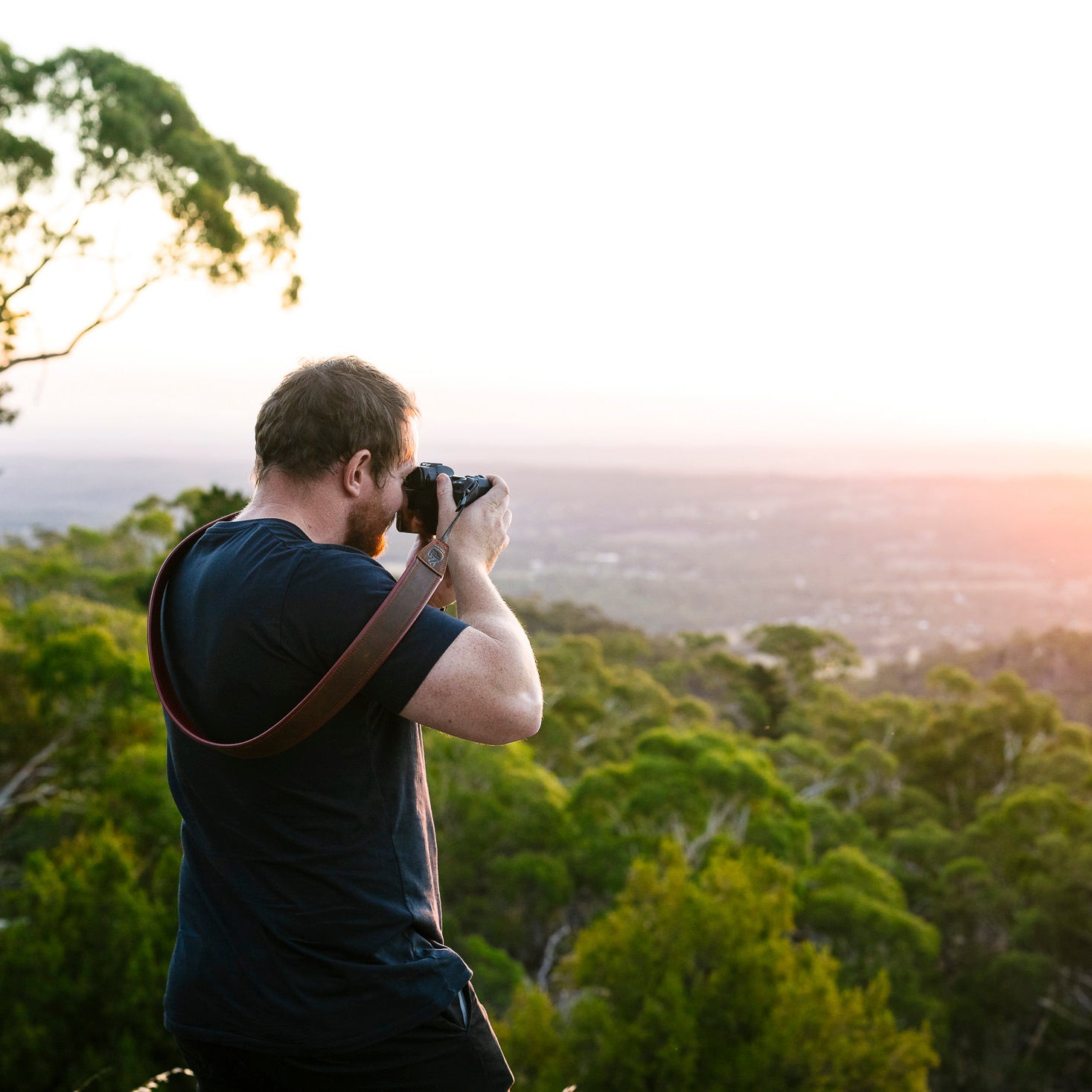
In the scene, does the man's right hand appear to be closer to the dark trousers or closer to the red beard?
the red beard

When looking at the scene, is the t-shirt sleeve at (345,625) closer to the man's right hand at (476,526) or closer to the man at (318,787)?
the man at (318,787)

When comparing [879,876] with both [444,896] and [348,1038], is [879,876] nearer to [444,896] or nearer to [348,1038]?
[444,896]

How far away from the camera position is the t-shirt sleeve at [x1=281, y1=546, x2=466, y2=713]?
120 cm

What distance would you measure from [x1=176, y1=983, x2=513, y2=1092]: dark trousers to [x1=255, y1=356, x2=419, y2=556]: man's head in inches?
28.2

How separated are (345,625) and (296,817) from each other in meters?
0.29

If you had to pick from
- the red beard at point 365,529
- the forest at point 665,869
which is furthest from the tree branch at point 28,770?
the red beard at point 365,529

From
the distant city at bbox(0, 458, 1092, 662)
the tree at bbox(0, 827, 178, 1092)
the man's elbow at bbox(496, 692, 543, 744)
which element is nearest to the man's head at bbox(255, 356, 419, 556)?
the man's elbow at bbox(496, 692, 543, 744)

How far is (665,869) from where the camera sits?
42.2ft

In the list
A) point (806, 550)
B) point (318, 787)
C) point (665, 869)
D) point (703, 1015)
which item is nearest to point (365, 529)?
point (318, 787)

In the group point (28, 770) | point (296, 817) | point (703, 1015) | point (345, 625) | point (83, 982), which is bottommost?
point (703, 1015)

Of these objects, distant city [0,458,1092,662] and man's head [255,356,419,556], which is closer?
man's head [255,356,419,556]

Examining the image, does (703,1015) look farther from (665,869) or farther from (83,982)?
(83,982)

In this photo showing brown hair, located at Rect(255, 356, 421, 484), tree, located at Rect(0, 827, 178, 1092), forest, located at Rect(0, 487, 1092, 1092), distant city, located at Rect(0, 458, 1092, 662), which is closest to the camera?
brown hair, located at Rect(255, 356, 421, 484)

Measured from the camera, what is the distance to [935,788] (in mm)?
24156
